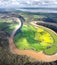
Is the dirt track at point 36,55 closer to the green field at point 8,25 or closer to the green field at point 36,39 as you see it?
the green field at point 36,39

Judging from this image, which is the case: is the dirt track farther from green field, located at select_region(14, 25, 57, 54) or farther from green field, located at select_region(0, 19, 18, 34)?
green field, located at select_region(0, 19, 18, 34)

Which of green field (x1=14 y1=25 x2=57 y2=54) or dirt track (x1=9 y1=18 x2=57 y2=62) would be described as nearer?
dirt track (x1=9 y1=18 x2=57 y2=62)

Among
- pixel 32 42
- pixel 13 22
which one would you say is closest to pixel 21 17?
pixel 13 22

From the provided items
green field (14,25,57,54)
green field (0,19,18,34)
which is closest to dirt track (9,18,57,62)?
green field (14,25,57,54)

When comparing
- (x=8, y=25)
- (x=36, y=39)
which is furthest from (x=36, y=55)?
(x=8, y=25)

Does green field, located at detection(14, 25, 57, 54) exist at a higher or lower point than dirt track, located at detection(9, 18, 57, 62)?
higher

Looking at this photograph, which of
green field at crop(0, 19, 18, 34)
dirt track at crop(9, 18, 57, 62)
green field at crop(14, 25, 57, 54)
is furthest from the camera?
green field at crop(0, 19, 18, 34)

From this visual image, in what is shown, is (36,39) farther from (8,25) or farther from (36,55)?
(8,25)

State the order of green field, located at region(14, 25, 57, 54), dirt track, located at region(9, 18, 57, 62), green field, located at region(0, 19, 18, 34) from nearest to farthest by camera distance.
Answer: dirt track, located at region(9, 18, 57, 62) → green field, located at region(14, 25, 57, 54) → green field, located at region(0, 19, 18, 34)

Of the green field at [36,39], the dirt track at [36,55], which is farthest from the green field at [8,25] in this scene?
the dirt track at [36,55]
